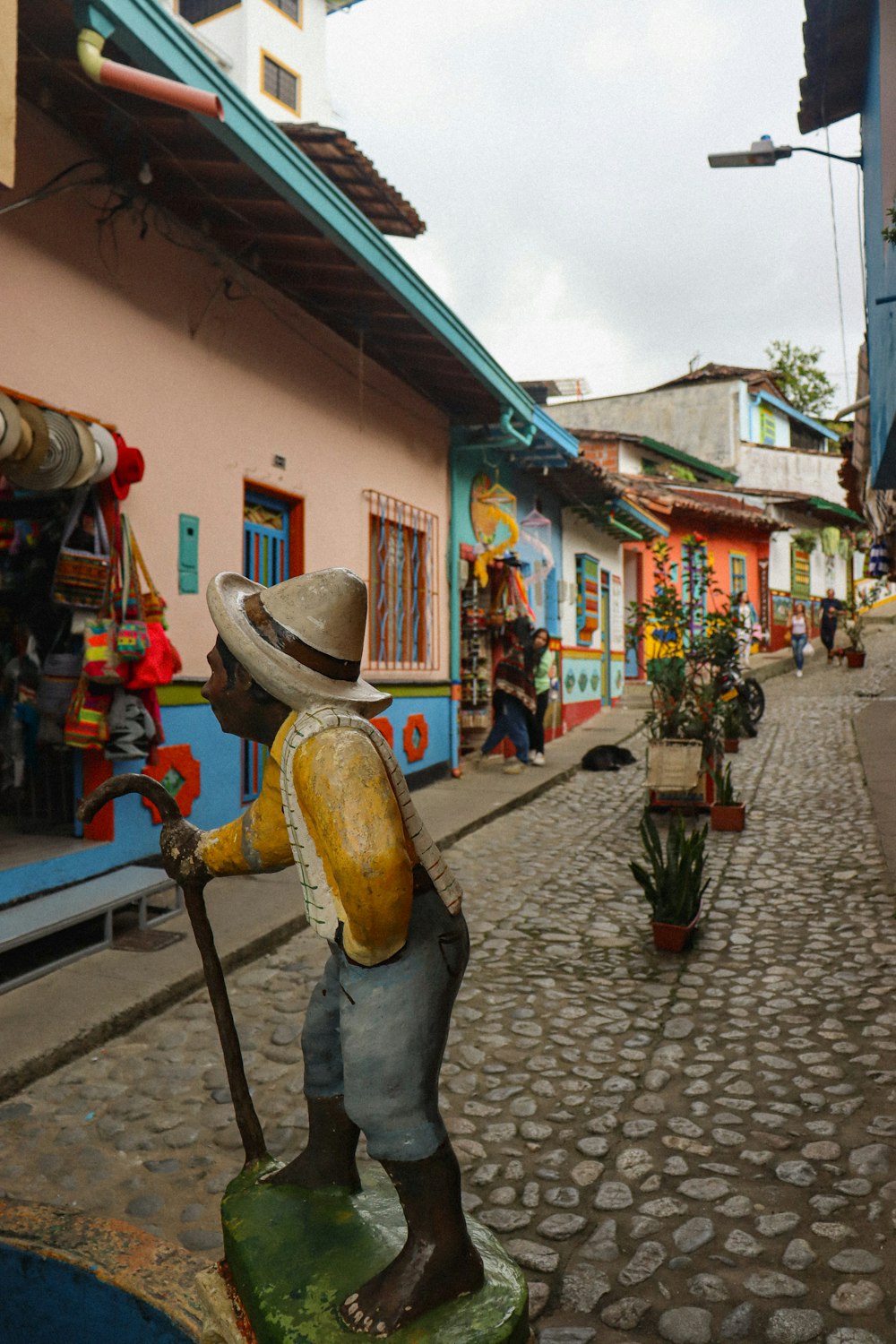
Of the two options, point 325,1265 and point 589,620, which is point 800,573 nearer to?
point 589,620

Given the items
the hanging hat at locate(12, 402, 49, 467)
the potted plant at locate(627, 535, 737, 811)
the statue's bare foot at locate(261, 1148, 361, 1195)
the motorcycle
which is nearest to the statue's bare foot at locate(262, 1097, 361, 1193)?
the statue's bare foot at locate(261, 1148, 361, 1195)

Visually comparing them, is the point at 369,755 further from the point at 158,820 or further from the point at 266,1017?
the point at 158,820

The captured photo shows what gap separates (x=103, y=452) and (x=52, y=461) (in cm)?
34

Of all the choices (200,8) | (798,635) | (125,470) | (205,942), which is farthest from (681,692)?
(200,8)

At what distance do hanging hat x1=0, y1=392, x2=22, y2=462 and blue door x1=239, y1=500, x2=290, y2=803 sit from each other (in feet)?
7.95

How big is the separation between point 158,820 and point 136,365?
8.41 feet

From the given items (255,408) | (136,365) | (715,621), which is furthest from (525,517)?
(136,365)

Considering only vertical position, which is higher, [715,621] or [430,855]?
[715,621]

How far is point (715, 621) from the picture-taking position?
9.13 meters

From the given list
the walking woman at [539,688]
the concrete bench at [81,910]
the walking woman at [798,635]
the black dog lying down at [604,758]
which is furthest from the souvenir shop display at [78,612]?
the walking woman at [798,635]

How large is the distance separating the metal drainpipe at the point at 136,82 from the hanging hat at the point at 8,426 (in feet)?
4.39

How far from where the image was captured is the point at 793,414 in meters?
27.3

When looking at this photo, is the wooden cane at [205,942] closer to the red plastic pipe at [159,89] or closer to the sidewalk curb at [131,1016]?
the sidewalk curb at [131,1016]

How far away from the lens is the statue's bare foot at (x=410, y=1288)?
1.53 m
